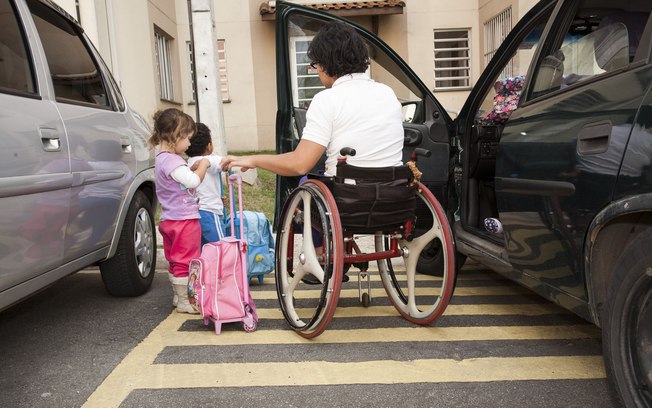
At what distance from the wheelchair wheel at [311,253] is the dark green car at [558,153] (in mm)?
794

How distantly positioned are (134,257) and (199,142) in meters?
0.88

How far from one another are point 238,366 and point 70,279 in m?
2.38

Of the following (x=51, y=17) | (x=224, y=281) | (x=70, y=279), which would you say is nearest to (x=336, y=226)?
(x=224, y=281)

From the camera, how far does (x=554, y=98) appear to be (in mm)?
2514

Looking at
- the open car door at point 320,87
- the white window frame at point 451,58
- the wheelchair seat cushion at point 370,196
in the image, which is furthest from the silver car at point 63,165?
the white window frame at point 451,58

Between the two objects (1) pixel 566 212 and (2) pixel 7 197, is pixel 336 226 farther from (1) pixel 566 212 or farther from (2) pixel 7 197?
(2) pixel 7 197

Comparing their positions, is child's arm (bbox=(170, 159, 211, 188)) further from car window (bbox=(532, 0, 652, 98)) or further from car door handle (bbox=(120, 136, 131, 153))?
car window (bbox=(532, 0, 652, 98))

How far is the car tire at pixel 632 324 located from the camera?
179cm

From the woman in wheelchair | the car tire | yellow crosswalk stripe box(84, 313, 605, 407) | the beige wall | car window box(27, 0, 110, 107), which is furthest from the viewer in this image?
the beige wall

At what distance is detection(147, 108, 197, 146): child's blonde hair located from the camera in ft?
11.1

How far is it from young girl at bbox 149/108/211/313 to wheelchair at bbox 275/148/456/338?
2.09ft

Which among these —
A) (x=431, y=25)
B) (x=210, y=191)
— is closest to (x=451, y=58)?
(x=431, y=25)

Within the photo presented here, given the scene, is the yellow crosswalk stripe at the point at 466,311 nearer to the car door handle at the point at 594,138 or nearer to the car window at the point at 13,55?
the car door handle at the point at 594,138

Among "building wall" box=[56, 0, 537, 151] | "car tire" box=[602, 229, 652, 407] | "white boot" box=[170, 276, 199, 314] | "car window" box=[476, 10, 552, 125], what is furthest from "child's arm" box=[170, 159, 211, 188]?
"building wall" box=[56, 0, 537, 151]
